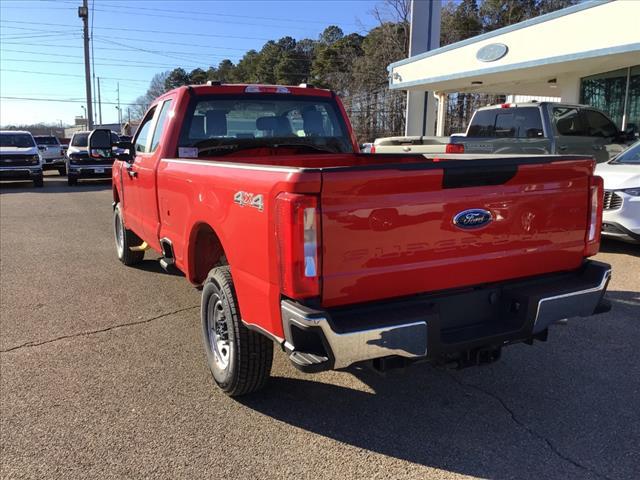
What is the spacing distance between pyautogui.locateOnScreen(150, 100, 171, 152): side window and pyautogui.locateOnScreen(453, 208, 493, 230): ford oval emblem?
10.4 ft

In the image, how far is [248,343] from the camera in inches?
129

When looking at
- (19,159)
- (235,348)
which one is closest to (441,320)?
(235,348)

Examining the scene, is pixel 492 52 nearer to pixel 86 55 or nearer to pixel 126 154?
pixel 126 154

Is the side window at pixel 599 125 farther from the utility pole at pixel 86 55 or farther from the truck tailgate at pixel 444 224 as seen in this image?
the utility pole at pixel 86 55

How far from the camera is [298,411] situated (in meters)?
3.43

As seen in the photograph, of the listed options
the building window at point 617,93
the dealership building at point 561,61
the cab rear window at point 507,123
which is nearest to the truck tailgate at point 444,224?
the cab rear window at point 507,123

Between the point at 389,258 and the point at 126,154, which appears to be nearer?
the point at 389,258

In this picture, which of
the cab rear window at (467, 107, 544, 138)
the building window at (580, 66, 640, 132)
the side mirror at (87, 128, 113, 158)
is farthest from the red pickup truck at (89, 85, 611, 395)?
the building window at (580, 66, 640, 132)

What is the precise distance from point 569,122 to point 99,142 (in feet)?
27.6

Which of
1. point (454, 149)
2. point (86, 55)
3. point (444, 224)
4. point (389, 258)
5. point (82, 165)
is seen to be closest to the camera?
point (389, 258)

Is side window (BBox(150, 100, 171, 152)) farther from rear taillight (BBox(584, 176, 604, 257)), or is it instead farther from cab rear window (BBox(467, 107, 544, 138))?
cab rear window (BBox(467, 107, 544, 138))

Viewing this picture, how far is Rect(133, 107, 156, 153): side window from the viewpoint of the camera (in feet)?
A: 18.6

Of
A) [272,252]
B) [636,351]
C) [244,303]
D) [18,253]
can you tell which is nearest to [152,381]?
[244,303]

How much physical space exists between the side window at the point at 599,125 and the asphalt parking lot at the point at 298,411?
6362mm
